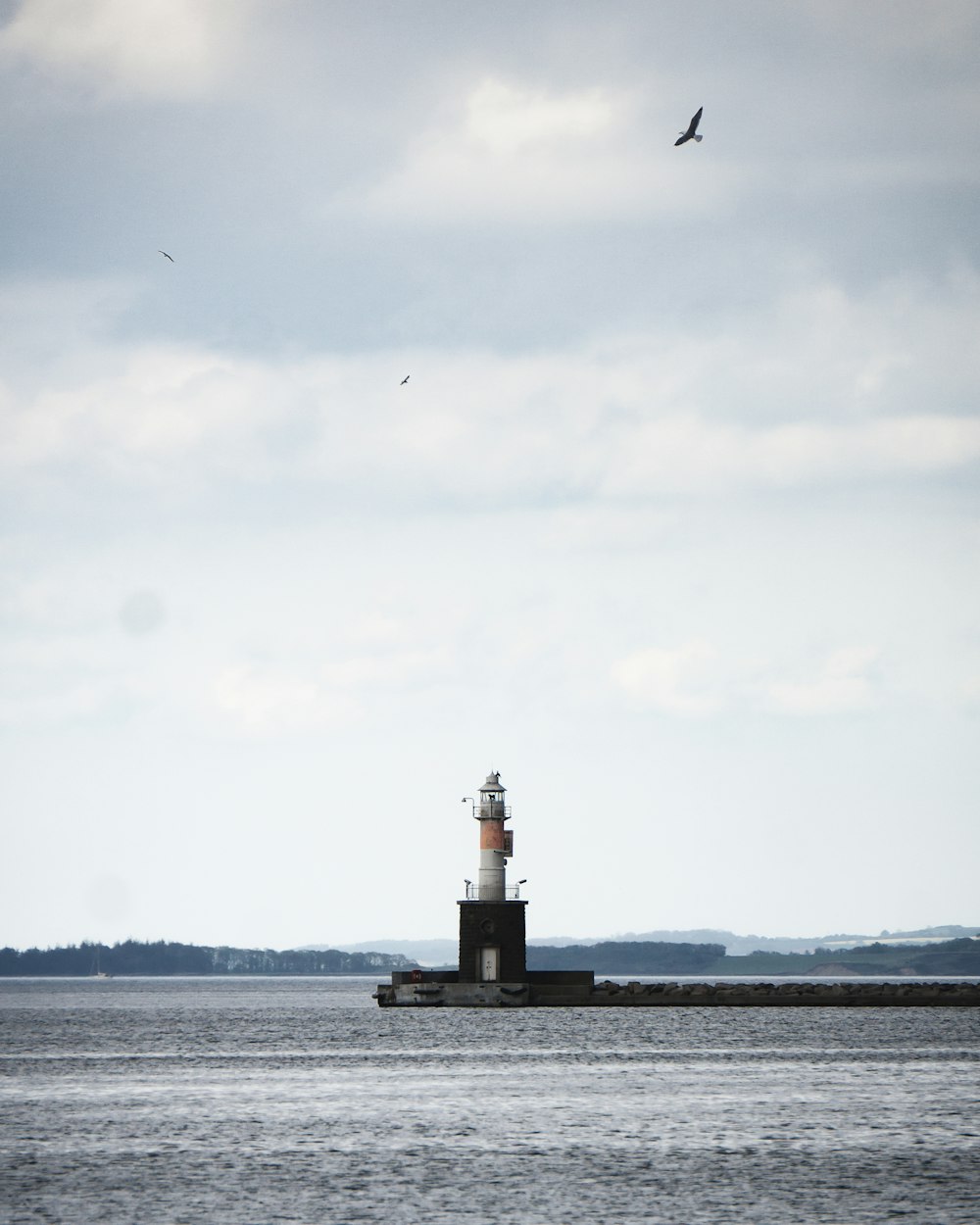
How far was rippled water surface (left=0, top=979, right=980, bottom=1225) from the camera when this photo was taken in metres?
30.3

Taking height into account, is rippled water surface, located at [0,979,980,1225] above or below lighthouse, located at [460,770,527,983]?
below

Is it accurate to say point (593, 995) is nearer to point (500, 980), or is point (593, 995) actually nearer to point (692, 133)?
point (500, 980)

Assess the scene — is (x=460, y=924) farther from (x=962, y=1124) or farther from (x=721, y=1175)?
(x=721, y=1175)

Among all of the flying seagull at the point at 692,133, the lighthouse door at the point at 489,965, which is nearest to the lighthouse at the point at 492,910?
the lighthouse door at the point at 489,965

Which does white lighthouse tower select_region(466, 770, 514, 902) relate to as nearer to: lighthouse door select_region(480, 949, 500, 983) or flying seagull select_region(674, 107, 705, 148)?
lighthouse door select_region(480, 949, 500, 983)

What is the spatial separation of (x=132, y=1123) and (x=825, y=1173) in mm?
17070

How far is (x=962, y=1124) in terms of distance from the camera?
4100 cm

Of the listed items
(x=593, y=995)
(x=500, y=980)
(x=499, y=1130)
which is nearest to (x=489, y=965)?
(x=500, y=980)

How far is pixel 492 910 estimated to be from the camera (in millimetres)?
80938

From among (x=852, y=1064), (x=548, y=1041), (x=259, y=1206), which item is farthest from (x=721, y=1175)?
(x=548, y=1041)

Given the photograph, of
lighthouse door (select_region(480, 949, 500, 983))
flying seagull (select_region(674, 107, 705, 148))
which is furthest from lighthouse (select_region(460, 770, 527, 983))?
flying seagull (select_region(674, 107, 705, 148))

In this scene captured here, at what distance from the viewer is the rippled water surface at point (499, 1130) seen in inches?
1192

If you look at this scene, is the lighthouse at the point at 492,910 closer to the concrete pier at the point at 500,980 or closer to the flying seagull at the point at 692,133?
the concrete pier at the point at 500,980

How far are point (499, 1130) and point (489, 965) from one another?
43.1m
